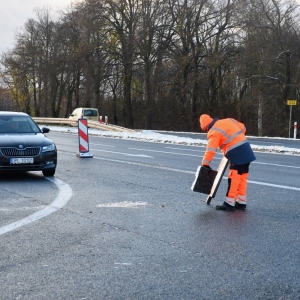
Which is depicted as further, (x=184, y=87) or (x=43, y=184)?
(x=184, y=87)

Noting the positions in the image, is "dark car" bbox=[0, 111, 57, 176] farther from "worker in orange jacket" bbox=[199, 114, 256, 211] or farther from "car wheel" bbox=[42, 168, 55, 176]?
"worker in orange jacket" bbox=[199, 114, 256, 211]

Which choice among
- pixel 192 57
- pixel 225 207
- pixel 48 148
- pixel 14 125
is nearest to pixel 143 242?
pixel 225 207

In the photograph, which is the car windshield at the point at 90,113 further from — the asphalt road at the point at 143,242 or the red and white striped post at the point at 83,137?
the asphalt road at the point at 143,242

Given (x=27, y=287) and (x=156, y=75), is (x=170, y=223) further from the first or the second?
(x=156, y=75)

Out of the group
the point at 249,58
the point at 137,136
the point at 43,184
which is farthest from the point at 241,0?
the point at 43,184

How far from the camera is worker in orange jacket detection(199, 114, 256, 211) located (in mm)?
8617

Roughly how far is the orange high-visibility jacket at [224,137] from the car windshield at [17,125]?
21.3ft

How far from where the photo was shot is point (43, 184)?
11750mm

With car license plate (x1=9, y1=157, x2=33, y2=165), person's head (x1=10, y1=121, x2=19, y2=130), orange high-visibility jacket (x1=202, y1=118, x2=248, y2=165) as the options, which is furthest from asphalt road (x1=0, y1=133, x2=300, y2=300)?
person's head (x1=10, y1=121, x2=19, y2=130)

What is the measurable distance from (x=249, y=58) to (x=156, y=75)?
8918 millimetres

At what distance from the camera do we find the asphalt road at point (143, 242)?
4.81 m

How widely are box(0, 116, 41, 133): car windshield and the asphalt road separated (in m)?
2.24

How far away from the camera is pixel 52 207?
882 cm

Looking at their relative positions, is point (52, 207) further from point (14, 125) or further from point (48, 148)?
point (14, 125)
